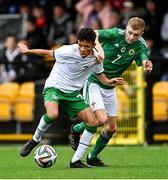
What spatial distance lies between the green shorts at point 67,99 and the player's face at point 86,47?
2.29 ft

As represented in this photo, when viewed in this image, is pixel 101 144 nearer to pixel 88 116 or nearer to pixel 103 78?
pixel 88 116

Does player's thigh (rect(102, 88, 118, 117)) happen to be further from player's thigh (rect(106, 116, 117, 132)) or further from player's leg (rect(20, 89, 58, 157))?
player's leg (rect(20, 89, 58, 157))

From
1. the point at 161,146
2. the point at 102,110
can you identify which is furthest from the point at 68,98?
the point at 161,146

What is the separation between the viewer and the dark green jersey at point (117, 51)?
14281 mm

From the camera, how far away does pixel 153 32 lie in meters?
22.0

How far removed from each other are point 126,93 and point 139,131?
87 cm

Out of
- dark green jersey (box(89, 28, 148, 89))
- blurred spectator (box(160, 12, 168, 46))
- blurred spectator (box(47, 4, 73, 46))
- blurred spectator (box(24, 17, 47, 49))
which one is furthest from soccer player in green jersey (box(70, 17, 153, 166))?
blurred spectator (box(47, 4, 73, 46))

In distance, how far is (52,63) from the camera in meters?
21.0

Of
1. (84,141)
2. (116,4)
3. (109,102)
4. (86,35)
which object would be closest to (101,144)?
(109,102)

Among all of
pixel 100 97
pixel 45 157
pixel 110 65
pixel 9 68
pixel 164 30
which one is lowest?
pixel 9 68

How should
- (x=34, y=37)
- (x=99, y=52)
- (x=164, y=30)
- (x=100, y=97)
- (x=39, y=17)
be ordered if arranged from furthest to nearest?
(x=39, y=17)
(x=34, y=37)
(x=164, y=30)
(x=100, y=97)
(x=99, y=52)

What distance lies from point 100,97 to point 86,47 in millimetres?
1359

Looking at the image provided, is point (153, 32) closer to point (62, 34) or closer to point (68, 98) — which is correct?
point (62, 34)

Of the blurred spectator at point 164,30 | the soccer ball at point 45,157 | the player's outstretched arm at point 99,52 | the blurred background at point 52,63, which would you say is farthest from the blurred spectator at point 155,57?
the soccer ball at point 45,157
